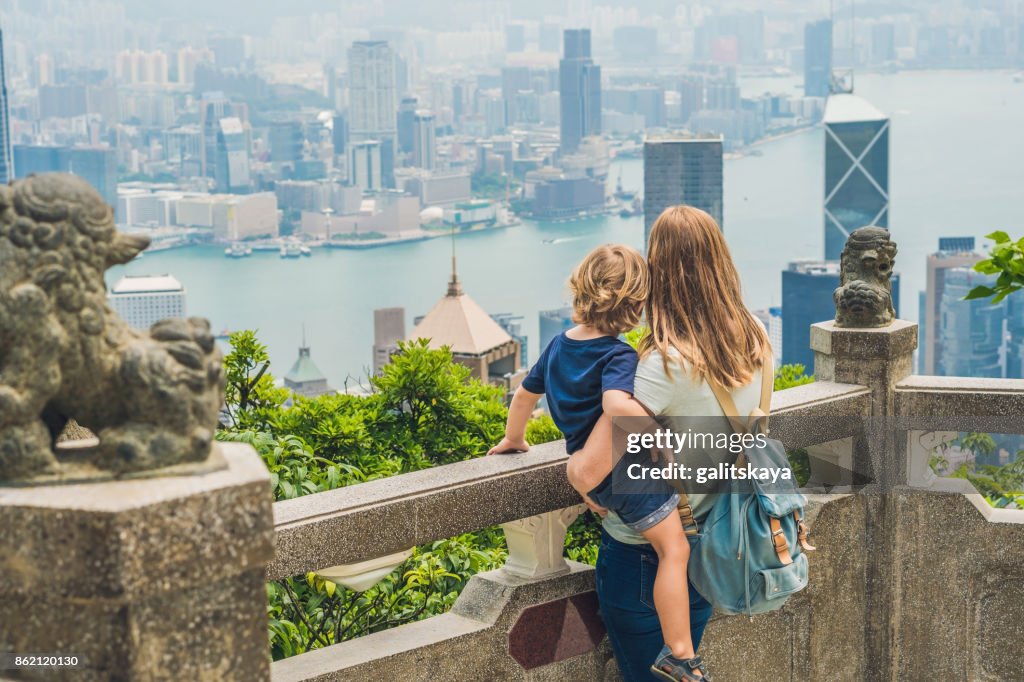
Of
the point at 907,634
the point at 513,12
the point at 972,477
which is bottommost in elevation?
the point at 907,634

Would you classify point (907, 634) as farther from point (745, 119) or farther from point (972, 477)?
point (745, 119)

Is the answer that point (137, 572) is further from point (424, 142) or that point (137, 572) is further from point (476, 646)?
point (424, 142)

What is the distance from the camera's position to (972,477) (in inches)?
155

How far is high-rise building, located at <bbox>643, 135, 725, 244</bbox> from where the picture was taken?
90.9 m

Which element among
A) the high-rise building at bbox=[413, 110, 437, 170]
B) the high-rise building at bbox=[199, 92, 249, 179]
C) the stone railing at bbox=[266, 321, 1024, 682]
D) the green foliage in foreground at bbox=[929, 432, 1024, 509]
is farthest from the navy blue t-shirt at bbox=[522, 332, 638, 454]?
the high-rise building at bbox=[413, 110, 437, 170]

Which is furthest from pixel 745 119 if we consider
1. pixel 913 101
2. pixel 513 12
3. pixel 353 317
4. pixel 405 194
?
pixel 353 317

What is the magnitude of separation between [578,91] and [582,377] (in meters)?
115

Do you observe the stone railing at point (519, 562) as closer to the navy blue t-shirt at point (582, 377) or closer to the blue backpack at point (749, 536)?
the navy blue t-shirt at point (582, 377)

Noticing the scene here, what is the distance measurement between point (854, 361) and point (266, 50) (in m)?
122

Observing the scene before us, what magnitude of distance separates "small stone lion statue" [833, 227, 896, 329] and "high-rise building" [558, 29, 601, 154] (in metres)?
106

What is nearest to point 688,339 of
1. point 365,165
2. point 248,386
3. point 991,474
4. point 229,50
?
point 991,474

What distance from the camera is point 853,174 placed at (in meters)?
105

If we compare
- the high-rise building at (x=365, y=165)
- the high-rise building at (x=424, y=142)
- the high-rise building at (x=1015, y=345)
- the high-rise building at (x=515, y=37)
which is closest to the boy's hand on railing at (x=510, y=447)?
the high-rise building at (x=1015, y=345)

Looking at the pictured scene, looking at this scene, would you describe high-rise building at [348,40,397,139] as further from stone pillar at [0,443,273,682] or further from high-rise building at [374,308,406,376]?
stone pillar at [0,443,273,682]
